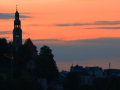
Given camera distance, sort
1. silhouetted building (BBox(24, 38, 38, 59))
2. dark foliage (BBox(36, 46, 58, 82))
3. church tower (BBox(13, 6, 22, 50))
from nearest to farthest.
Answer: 1. dark foliage (BBox(36, 46, 58, 82))
2. church tower (BBox(13, 6, 22, 50))
3. silhouetted building (BBox(24, 38, 38, 59))

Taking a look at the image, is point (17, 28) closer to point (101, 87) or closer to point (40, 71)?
point (101, 87)

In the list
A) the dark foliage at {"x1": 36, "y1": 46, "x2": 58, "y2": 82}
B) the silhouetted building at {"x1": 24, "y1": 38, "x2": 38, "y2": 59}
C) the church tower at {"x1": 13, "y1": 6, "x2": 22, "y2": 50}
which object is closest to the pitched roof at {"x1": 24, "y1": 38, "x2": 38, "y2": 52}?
the silhouetted building at {"x1": 24, "y1": 38, "x2": 38, "y2": 59}

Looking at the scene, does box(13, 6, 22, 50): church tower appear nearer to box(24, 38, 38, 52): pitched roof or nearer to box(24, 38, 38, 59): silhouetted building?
box(24, 38, 38, 59): silhouetted building

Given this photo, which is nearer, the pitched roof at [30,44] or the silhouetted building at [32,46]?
the silhouetted building at [32,46]

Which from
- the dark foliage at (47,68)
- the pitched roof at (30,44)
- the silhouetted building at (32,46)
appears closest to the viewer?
the dark foliage at (47,68)

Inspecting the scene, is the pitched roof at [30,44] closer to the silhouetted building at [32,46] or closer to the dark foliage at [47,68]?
the silhouetted building at [32,46]

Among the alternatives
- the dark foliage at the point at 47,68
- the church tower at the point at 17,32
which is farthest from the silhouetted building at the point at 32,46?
the dark foliage at the point at 47,68

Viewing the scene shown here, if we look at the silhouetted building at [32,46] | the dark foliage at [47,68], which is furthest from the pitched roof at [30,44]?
the dark foliage at [47,68]

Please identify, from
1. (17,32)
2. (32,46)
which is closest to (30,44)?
(32,46)

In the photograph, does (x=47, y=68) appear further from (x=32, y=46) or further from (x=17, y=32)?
(x=32, y=46)

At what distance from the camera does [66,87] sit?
16325 centimetres

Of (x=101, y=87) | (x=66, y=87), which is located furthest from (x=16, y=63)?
(x=101, y=87)

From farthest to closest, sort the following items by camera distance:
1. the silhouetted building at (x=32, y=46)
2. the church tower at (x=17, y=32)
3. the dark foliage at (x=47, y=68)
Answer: the silhouetted building at (x=32, y=46)
the church tower at (x=17, y=32)
the dark foliage at (x=47, y=68)

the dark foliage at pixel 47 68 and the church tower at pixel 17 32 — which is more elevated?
the church tower at pixel 17 32
